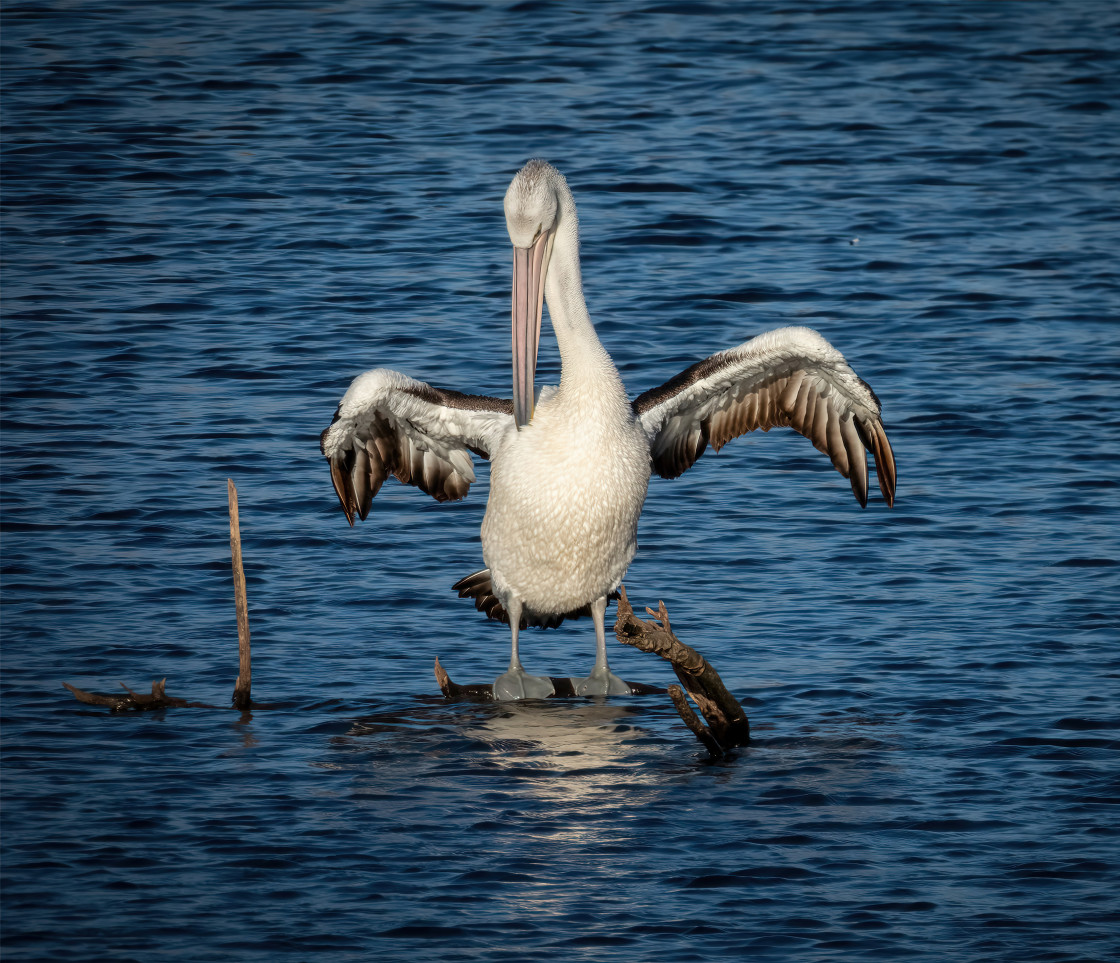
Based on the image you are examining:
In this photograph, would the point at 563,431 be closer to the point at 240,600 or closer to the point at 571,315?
the point at 571,315

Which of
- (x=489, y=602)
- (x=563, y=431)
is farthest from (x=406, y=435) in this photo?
(x=563, y=431)

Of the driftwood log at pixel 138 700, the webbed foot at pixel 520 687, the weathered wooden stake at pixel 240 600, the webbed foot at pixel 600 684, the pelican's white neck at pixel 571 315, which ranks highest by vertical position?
the pelican's white neck at pixel 571 315

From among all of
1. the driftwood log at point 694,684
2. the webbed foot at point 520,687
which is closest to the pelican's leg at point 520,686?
the webbed foot at point 520,687

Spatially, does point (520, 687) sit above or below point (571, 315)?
below

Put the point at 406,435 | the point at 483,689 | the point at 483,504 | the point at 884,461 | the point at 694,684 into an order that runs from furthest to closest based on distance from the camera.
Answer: the point at 483,504 < the point at 406,435 < the point at 884,461 < the point at 483,689 < the point at 694,684

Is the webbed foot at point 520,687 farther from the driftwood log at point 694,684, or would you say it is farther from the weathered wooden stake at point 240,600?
the weathered wooden stake at point 240,600

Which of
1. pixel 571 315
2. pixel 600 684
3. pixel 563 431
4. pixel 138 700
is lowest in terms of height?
pixel 600 684

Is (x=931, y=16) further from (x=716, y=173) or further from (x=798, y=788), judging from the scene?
(x=798, y=788)

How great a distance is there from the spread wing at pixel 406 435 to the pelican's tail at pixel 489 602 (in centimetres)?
63

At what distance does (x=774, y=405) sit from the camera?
342 inches

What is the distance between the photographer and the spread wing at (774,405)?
321 inches

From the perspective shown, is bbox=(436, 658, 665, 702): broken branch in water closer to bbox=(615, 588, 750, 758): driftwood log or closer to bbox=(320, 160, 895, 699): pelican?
bbox=(320, 160, 895, 699): pelican

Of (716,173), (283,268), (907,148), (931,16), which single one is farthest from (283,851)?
(931,16)

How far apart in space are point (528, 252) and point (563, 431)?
33.2 inches
